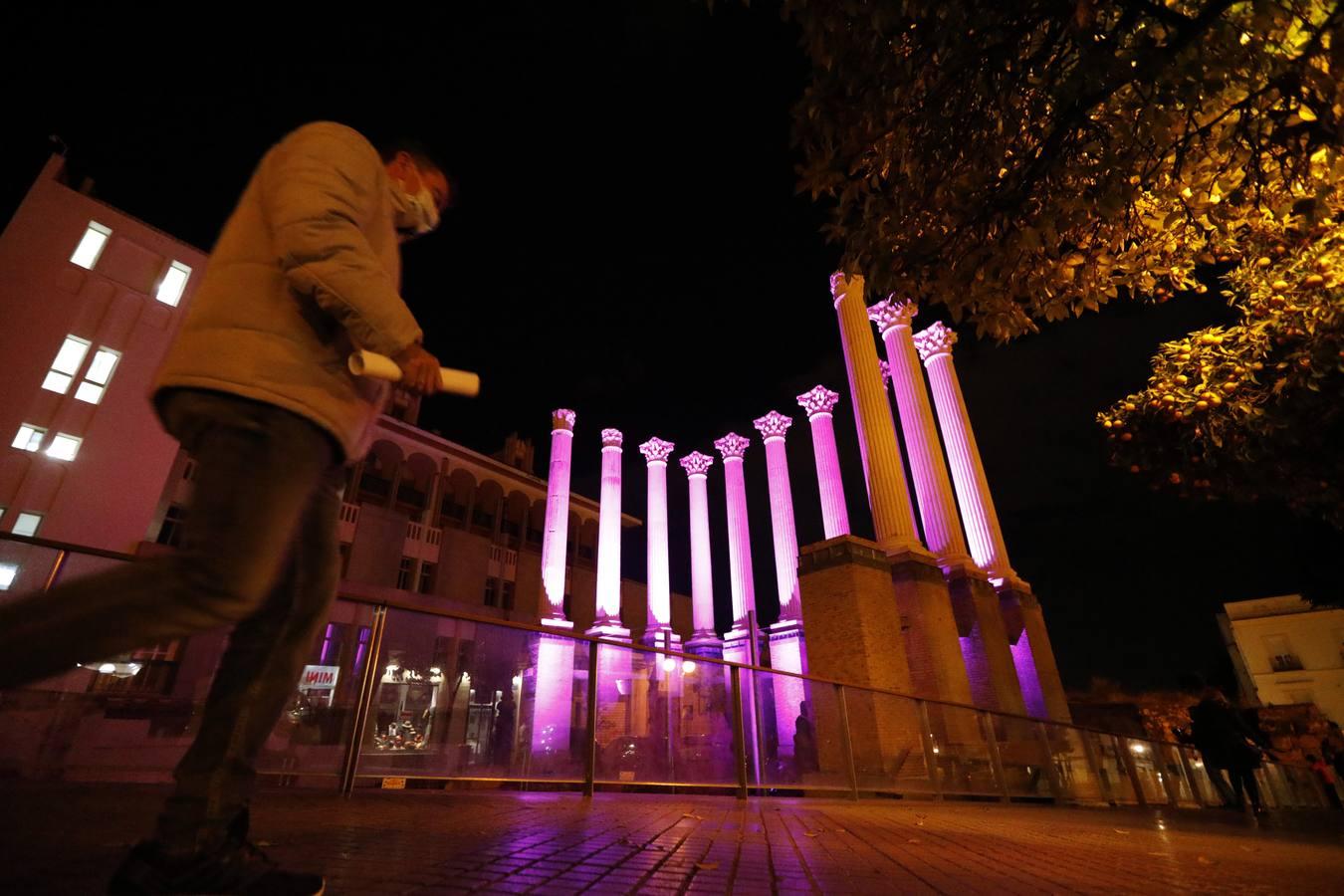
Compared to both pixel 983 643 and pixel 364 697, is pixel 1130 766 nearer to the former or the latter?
pixel 983 643

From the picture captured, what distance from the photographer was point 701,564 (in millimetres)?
37031

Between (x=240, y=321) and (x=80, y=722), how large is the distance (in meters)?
4.43

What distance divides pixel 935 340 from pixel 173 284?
31000 millimetres

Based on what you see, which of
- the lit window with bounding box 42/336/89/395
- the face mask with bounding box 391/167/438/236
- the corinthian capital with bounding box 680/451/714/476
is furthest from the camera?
the corinthian capital with bounding box 680/451/714/476

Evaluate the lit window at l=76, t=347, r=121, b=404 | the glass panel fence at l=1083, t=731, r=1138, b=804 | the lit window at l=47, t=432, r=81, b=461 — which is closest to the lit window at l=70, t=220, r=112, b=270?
the lit window at l=76, t=347, r=121, b=404

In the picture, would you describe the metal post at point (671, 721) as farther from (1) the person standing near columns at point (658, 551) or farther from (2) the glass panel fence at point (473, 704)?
(1) the person standing near columns at point (658, 551)

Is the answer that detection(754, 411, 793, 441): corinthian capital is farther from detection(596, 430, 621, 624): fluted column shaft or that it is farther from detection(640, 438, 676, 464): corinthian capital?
detection(596, 430, 621, 624): fluted column shaft

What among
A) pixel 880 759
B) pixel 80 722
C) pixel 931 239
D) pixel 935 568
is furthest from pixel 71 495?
pixel 935 568

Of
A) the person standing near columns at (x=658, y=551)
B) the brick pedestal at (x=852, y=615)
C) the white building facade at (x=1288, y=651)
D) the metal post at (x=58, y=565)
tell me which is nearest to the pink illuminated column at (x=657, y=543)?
the person standing near columns at (x=658, y=551)

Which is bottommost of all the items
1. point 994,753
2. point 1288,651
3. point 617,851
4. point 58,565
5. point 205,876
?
point 617,851

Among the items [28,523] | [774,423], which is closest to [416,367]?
[28,523]

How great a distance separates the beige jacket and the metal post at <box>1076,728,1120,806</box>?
51.6 feet

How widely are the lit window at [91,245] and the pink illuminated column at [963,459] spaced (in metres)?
32.1

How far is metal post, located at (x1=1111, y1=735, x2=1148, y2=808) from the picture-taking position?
13.4m
